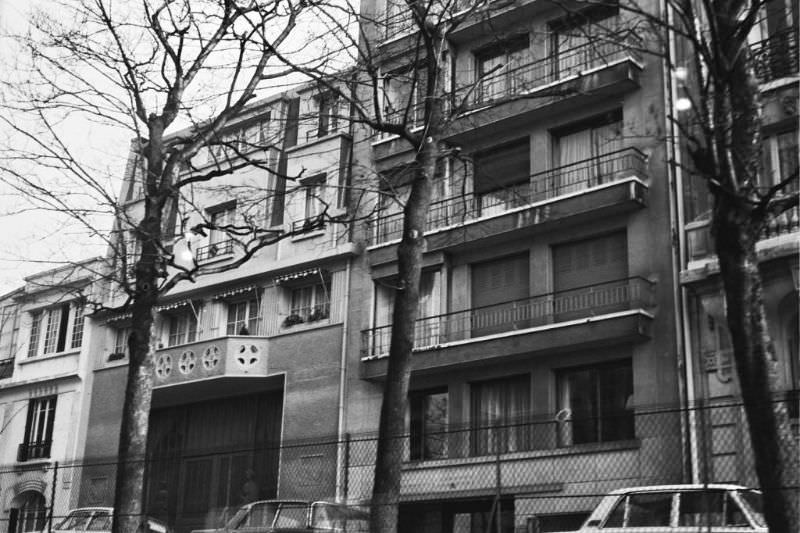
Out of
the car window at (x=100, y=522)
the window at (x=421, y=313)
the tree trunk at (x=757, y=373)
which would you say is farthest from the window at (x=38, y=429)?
the tree trunk at (x=757, y=373)

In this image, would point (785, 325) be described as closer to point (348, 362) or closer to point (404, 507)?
point (404, 507)

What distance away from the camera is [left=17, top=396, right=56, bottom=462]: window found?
3894 cm

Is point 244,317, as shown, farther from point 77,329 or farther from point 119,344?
point 77,329

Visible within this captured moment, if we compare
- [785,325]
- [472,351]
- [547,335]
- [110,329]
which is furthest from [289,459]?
[785,325]

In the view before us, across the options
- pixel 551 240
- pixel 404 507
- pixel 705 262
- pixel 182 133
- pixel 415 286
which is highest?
pixel 182 133

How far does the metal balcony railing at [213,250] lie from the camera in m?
34.6

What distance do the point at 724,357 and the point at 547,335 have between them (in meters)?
4.57

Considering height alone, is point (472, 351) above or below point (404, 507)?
above

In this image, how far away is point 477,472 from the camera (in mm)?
24969

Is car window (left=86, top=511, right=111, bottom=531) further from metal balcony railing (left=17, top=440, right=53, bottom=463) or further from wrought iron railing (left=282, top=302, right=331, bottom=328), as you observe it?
metal balcony railing (left=17, top=440, right=53, bottom=463)

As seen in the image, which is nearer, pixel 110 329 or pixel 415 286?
pixel 415 286

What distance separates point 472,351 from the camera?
26375 millimetres

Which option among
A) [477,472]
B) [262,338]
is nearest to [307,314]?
[262,338]

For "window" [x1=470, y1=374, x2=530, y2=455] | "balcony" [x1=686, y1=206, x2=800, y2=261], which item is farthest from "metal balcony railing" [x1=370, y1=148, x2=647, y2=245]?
"window" [x1=470, y1=374, x2=530, y2=455]
